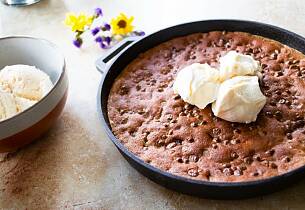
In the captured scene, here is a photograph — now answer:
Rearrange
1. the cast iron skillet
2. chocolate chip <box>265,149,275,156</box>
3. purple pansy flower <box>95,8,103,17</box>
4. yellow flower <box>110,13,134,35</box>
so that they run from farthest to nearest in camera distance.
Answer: purple pansy flower <box>95,8,103,17</box>
yellow flower <box>110,13,134,35</box>
chocolate chip <box>265,149,275,156</box>
the cast iron skillet

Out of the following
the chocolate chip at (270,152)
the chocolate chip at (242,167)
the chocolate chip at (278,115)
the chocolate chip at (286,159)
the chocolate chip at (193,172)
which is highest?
the chocolate chip at (278,115)

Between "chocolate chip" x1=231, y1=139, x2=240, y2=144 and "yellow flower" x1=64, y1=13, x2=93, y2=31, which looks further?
"yellow flower" x1=64, y1=13, x2=93, y2=31

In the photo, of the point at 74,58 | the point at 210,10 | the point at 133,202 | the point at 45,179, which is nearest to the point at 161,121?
the point at 133,202

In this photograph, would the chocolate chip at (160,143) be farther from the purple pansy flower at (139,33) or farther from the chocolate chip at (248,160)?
the purple pansy flower at (139,33)

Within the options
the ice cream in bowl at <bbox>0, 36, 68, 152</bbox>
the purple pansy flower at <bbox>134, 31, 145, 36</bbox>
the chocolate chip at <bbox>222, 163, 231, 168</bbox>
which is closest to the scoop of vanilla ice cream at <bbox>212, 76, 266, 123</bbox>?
the chocolate chip at <bbox>222, 163, 231, 168</bbox>

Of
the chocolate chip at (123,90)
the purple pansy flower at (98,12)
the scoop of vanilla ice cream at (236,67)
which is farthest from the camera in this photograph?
the purple pansy flower at (98,12)

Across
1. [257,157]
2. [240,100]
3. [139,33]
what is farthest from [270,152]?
[139,33]

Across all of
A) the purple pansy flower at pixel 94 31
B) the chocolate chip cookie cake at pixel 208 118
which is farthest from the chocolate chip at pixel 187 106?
the purple pansy flower at pixel 94 31

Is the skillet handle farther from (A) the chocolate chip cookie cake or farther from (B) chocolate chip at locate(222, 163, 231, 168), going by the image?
(B) chocolate chip at locate(222, 163, 231, 168)
